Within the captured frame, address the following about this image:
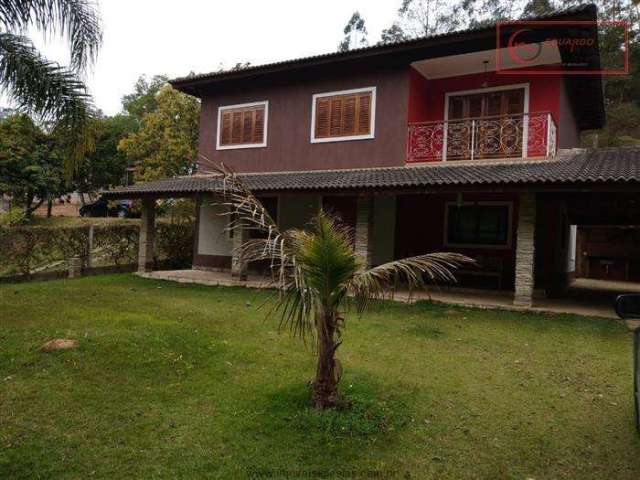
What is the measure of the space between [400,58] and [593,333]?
7.87 meters

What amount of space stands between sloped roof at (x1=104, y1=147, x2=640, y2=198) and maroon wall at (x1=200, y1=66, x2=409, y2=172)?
0.44m

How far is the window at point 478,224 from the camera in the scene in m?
11.8

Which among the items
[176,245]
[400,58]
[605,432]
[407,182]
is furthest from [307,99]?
[605,432]

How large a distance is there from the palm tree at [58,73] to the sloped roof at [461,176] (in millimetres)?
2412

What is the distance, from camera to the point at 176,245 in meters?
16.5

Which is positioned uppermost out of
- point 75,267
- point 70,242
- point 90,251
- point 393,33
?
point 393,33

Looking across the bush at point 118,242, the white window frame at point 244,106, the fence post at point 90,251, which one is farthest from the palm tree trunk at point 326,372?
Result: the bush at point 118,242

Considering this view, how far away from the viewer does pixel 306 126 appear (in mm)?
13430

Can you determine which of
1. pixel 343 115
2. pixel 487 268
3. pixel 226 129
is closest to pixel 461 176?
pixel 487 268

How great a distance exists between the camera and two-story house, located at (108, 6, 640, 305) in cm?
1026

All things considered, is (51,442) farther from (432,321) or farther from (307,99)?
(307,99)

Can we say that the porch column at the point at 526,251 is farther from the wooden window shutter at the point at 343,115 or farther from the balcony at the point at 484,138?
the wooden window shutter at the point at 343,115

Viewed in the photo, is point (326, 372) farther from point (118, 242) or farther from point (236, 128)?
point (118, 242)

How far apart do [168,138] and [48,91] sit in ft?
44.6
